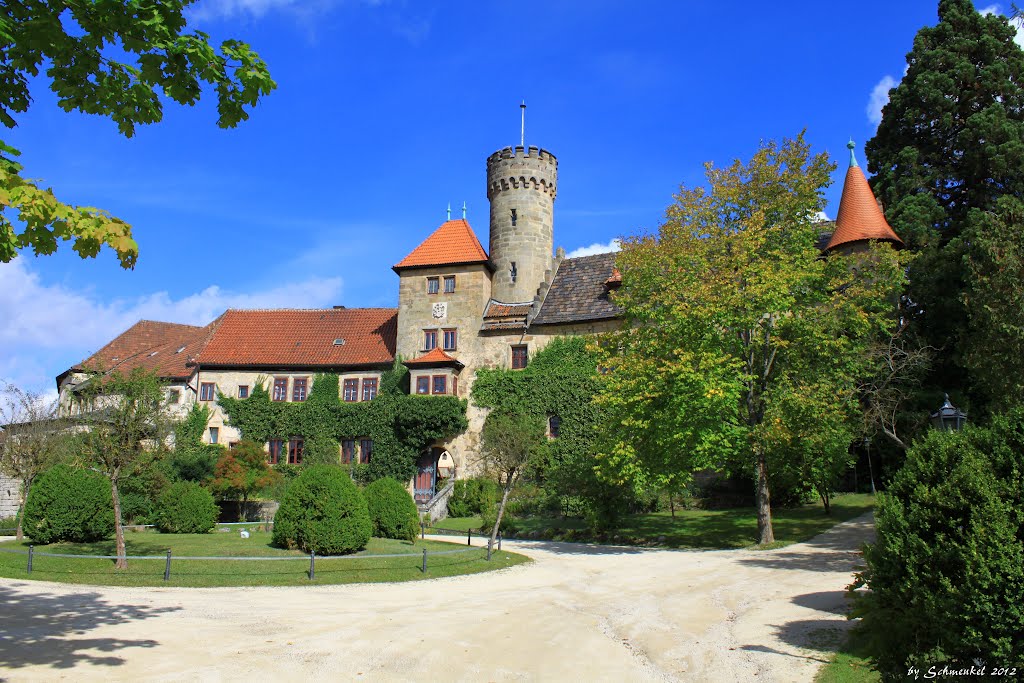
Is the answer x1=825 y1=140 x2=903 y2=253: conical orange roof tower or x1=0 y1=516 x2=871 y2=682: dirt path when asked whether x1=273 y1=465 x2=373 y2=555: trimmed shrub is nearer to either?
x1=0 y1=516 x2=871 y2=682: dirt path

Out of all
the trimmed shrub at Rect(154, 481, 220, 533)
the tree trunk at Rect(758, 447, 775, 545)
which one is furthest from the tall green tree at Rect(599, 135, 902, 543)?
the trimmed shrub at Rect(154, 481, 220, 533)

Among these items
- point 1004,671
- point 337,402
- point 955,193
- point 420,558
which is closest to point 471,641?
point 1004,671

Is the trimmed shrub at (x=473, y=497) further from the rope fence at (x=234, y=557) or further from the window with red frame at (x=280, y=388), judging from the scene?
the rope fence at (x=234, y=557)

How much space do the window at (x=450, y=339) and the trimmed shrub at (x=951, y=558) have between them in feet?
108

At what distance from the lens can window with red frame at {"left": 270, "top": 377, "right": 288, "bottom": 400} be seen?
4128 centimetres

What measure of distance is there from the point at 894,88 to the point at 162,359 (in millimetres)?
43374

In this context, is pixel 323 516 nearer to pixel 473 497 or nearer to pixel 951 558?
pixel 951 558

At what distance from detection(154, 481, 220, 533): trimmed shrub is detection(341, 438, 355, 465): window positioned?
1340 centimetres

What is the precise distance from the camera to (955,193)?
113ft

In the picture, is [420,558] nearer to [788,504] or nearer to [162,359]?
[788,504]

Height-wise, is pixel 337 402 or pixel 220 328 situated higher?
pixel 220 328

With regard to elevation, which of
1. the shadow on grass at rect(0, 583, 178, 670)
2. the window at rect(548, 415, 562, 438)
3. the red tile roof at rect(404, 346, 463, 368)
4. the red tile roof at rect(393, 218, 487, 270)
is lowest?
the shadow on grass at rect(0, 583, 178, 670)

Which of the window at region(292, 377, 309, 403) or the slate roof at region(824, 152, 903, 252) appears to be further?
the window at region(292, 377, 309, 403)

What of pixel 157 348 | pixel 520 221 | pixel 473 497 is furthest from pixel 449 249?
pixel 157 348
